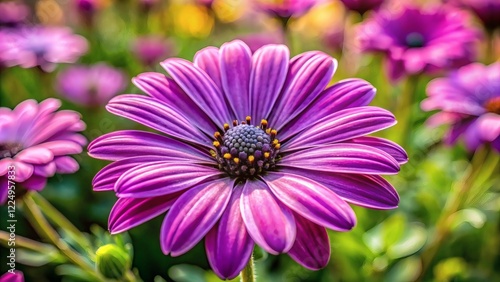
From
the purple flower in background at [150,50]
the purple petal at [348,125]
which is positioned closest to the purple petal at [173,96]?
the purple petal at [348,125]

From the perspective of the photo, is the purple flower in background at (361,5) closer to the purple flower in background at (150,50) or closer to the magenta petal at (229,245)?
the purple flower in background at (150,50)

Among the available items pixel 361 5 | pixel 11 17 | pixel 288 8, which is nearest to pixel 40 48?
pixel 11 17

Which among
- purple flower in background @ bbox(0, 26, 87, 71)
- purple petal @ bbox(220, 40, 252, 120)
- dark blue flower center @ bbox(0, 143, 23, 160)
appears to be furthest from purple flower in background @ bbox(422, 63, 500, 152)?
purple flower in background @ bbox(0, 26, 87, 71)

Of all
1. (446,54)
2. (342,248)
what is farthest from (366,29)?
(342,248)

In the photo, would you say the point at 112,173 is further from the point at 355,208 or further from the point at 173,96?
the point at 355,208

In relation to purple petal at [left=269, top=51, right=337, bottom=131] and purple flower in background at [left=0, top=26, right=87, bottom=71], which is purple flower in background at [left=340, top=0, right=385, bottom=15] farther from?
purple flower in background at [left=0, top=26, right=87, bottom=71]

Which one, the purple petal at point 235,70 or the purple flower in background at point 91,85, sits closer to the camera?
the purple petal at point 235,70
